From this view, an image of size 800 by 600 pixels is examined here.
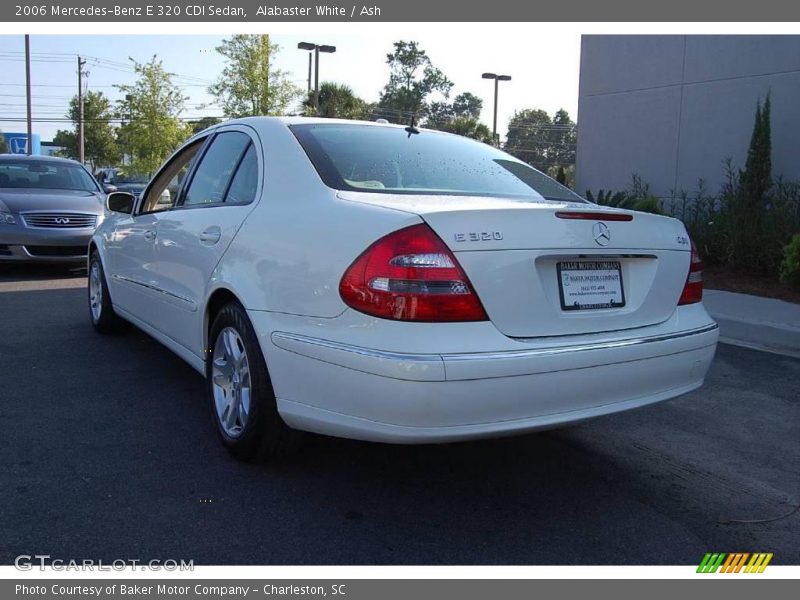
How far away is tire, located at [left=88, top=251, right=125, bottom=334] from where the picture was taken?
19.1ft

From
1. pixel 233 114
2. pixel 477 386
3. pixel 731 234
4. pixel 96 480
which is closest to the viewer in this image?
pixel 477 386

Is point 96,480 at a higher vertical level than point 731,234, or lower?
lower

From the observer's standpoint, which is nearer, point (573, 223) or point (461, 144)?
point (573, 223)

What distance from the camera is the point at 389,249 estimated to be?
2.59 m

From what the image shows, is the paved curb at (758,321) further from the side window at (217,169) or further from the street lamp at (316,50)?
the street lamp at (316,50)

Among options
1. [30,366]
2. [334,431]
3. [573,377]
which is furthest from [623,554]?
[30,366]

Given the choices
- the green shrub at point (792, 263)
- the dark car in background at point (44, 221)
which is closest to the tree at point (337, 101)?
the dark car in background at point (44, 221)

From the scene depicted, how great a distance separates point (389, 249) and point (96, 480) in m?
1.70

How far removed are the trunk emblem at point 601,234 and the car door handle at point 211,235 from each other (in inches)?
68.8

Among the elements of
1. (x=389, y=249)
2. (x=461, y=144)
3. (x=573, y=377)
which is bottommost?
(x=573, y=377)

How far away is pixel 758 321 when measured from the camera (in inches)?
262

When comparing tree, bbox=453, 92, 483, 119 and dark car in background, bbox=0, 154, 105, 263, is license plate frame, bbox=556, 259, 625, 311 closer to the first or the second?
dark car in background, bbox=0, 154, 105, 263

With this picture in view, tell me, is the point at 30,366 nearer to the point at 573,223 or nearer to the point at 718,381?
the point at 573,223

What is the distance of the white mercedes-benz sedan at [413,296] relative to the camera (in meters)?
2.55
